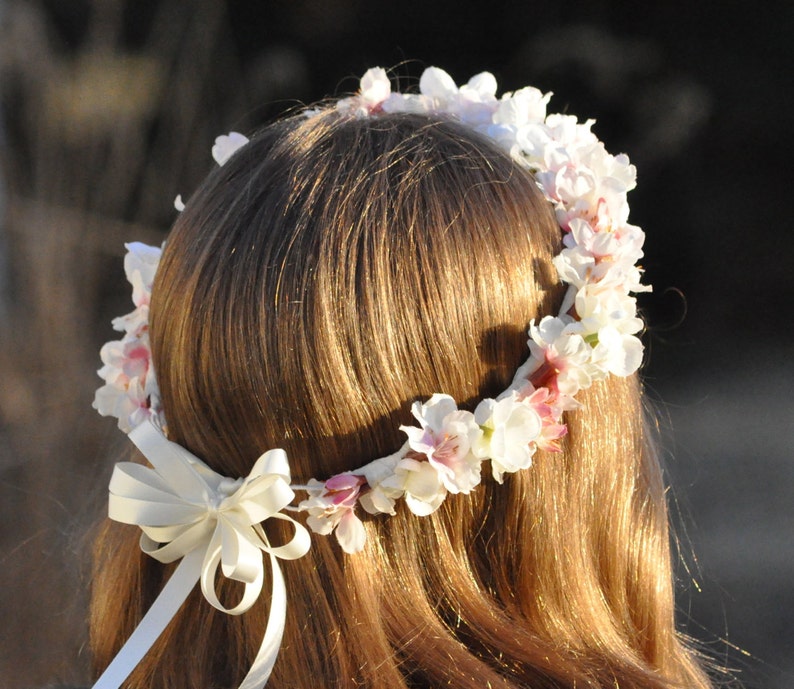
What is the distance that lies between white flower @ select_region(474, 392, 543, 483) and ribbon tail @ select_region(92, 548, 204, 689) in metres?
0.30

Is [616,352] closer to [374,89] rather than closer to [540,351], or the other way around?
[540,351]

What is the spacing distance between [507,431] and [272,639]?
0.36 meters

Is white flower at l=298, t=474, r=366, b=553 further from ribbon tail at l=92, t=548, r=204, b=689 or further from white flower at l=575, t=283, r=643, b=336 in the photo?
white flower at l=575, t=283, r=643, b=336

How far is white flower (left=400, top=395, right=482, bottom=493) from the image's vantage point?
3.19ft

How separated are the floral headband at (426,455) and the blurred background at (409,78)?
1.96 m

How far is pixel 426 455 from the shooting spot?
0.99m

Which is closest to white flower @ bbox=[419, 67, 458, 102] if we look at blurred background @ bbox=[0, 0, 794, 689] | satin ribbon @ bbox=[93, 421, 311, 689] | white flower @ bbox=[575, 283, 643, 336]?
white flower @ bbox=[575, 283, 643, 336]

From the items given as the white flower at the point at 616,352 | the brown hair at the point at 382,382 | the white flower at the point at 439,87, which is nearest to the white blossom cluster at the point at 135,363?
the brown hair at the point at 382,382

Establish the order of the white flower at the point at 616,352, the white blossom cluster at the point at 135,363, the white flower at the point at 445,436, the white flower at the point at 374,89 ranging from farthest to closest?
the white flower at the point at 374,89, the white blossom cluster at the point at 135,363, the white flower at the point at 616,352, the white flower at the point at 445,436

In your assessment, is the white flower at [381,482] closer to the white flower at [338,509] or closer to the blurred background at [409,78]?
the white flower at [338,509]

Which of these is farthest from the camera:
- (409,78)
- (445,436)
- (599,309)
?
(409,78)

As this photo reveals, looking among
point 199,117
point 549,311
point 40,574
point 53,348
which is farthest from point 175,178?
point 549,311

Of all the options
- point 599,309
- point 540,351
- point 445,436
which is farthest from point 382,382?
point 599,309

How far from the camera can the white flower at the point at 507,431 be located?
3.30ft
